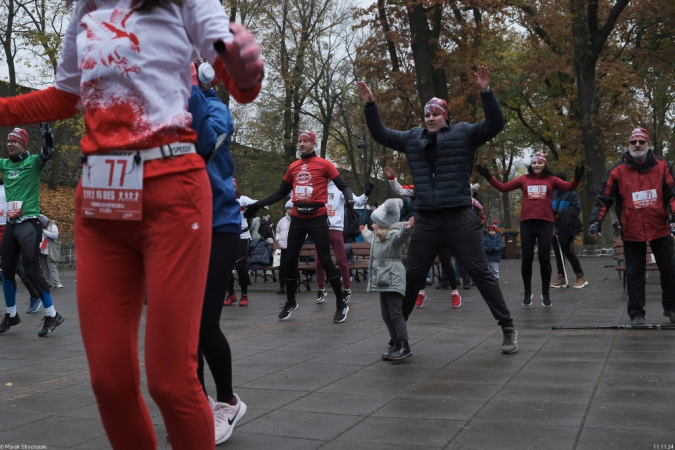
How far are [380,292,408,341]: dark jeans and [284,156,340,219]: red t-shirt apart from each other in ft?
10.7

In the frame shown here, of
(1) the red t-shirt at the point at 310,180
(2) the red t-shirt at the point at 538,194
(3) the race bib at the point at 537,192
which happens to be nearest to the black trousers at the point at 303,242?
(1) the red t-shirt at the point at 310,180

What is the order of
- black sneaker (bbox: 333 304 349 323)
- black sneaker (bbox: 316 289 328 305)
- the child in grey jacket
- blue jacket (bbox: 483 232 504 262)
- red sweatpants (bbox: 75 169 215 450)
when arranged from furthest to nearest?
1. blue jacket (bbox: 483 232 504 262)
2. black sneaker (bbox: 316 289 328 305)
3. black sneaker (bbox: 333 304 349 323)
4. the child in grey jacket
5. red sweatpants (bbox: 75 169 215 450)

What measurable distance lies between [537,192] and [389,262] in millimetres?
4912

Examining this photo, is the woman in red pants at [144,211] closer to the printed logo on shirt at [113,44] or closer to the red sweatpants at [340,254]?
the printed logo on shirt at [113,44]

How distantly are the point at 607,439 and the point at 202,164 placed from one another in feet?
8.61

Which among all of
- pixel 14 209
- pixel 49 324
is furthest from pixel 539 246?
pixel 14 209

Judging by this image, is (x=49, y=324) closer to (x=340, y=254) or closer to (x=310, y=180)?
(x=310, y=180)

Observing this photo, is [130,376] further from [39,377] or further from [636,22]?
[636,22]

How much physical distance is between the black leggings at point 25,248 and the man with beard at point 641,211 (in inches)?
234

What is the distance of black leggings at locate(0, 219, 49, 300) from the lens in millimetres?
8742

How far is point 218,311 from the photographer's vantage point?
4.17 meters

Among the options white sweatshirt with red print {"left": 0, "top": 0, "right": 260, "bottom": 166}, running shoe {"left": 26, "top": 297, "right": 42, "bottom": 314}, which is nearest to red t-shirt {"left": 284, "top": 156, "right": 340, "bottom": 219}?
running shoe {"left": 26, "top": 297, "right": 42, "bottom": 314}

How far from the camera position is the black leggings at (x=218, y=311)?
13.5 feet

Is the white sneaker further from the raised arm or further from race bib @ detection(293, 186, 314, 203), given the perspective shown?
race bib @ detection(293, 186, 314, 203)
